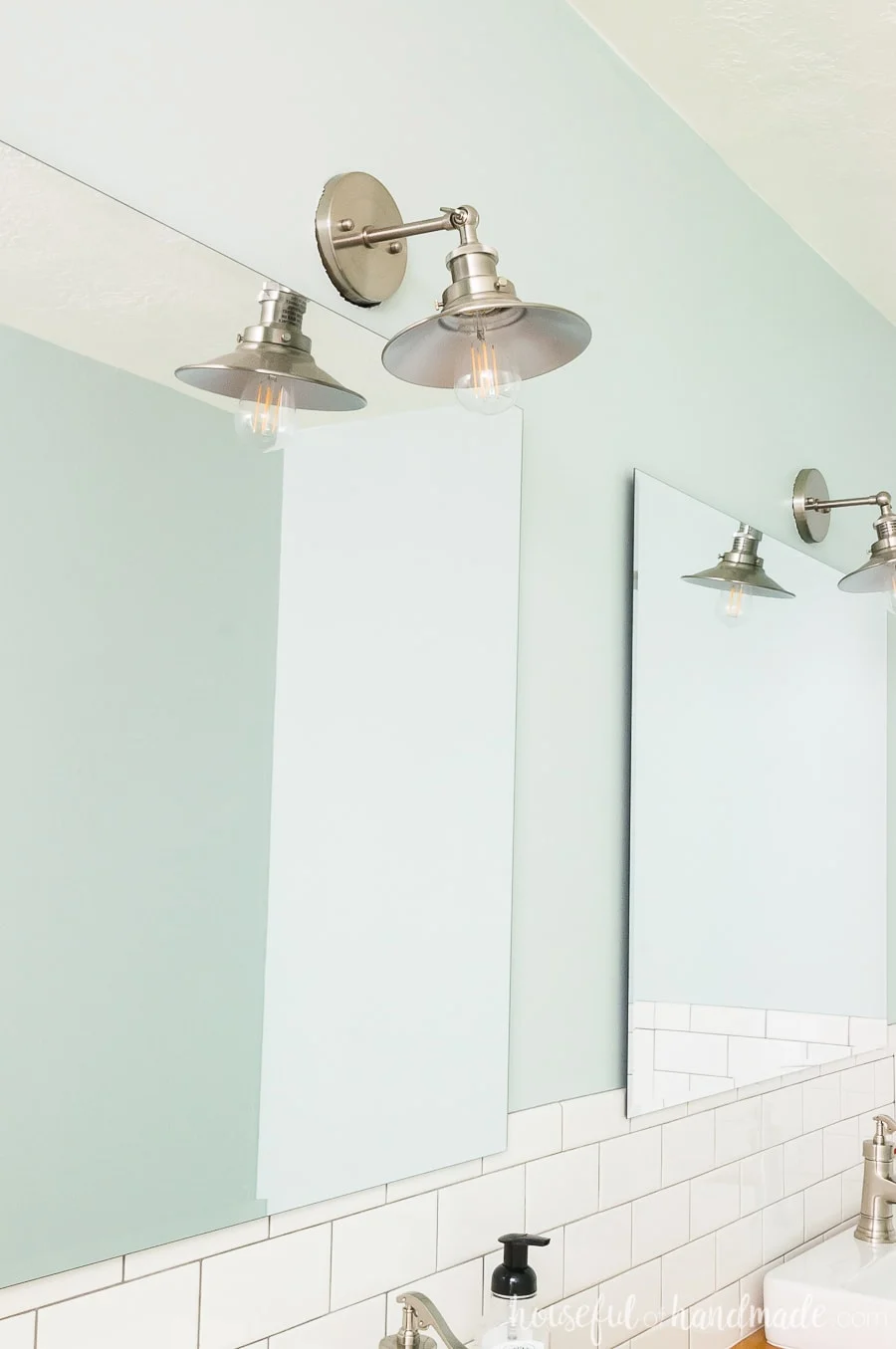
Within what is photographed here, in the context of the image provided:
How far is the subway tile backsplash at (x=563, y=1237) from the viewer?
1.01 meters

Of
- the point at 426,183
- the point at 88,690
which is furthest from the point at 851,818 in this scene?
the point at 88,690

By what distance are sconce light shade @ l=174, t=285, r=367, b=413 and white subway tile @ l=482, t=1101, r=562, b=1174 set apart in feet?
2.83

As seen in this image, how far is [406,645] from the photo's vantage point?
131cm

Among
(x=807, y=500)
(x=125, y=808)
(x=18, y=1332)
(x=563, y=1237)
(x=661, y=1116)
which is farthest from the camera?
(x=807, y=500)

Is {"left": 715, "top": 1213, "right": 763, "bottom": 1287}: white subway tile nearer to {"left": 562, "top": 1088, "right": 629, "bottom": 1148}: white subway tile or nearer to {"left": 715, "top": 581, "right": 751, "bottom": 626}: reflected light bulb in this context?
{"left": 562, "top": 1088, "right": 629, "bottom": 1148}: white subway tile

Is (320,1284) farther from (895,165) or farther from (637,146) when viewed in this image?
(895,165)

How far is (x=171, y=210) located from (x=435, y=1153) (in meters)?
1.00

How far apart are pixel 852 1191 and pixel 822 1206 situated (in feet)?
0.52

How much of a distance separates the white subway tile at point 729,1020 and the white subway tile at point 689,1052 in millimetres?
13

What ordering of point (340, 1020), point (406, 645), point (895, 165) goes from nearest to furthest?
point (340, 1020), point (406, 645), point (895, 165)

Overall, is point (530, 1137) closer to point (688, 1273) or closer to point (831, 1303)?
point (688, 1273)

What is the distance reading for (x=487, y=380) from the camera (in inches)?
45.1

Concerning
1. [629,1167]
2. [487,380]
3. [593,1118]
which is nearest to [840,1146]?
[629,1167]

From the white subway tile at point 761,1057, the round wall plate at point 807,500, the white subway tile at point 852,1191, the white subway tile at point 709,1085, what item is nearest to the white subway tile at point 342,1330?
the white subway tile at point 709,1085
